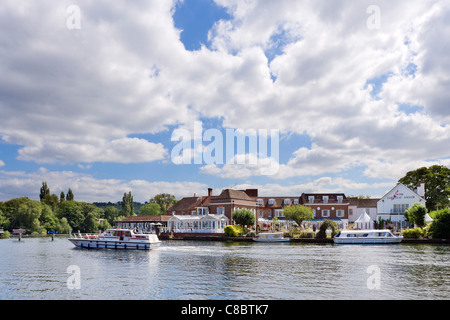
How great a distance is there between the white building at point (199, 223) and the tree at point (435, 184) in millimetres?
42898

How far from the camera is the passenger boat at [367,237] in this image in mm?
57625

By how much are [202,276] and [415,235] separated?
4535 centimetres

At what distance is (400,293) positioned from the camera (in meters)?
21.4

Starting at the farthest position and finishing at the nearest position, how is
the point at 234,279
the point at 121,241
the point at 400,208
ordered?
the point at 400,208, the point at 121,241, the point at 234,279

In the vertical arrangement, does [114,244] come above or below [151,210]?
below

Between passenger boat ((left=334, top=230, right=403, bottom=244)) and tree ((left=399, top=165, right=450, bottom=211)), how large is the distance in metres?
28.6

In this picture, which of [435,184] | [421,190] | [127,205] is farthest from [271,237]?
[127,205]

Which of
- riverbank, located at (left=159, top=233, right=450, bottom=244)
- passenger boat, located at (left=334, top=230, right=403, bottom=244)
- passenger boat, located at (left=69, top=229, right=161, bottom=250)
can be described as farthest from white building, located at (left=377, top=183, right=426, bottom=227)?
passenger boat, located at (left=69, top=229, right=161, bottom=250)

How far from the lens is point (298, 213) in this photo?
271 feet

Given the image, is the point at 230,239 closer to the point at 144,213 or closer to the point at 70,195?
the point at 144,213

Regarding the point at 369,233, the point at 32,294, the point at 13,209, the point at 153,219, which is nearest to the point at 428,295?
the point at 32,294

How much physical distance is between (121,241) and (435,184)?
6659cm

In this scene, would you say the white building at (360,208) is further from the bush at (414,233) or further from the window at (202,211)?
the window at (202,211)
